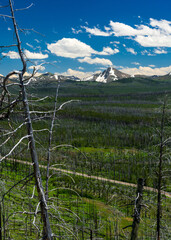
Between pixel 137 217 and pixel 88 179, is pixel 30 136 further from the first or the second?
pixel 88 179

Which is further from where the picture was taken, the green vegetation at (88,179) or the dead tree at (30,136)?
the green vegetation at (88,179)

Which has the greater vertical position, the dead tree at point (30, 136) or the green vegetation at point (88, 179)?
the dead tree at point (30, 136)

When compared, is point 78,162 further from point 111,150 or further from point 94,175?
point 111,150

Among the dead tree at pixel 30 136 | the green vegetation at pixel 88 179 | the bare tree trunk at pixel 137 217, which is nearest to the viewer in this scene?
the dead tree at pixel 30 136

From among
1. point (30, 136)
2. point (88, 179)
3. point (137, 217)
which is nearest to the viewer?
point (30, 136)

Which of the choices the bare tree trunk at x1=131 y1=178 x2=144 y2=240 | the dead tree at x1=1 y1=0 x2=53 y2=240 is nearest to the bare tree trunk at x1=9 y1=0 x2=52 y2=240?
the dead tree at x1=1 y1=0 x2=53 y2=240

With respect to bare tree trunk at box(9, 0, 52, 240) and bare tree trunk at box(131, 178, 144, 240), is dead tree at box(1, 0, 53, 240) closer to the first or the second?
bare tree trunk at box(9, 0, 52, 240)

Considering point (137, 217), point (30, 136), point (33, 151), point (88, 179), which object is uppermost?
point (30, 136)

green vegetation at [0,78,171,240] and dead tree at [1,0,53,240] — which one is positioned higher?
Result: dead tree at [1,0,53,240]

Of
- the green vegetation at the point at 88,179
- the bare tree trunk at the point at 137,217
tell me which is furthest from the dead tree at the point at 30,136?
the bare tree trunk at the point at 137,217

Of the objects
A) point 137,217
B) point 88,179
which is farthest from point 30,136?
point 88,179

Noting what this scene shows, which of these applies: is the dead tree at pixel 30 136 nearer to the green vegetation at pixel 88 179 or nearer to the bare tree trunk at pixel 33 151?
the bare tree trunk at pixel 33 151

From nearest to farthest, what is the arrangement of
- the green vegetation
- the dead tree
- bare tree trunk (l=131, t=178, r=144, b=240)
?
the dead tree
the green vegetation
bare tree trunk (l=131, t=178, r=144, b=240)

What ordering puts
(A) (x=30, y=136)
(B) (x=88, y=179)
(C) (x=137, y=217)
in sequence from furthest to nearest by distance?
(B) (x=88, y=179) → (C) (x=137, y=217) → (A) (x=30, y=136)
